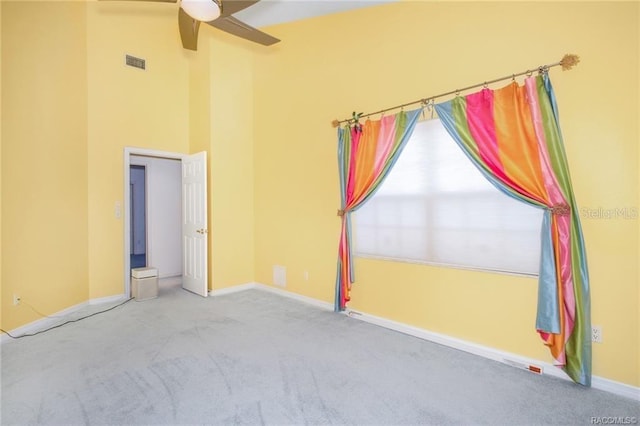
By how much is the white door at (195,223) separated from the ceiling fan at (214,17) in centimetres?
161

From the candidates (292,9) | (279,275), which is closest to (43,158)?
(279,275)

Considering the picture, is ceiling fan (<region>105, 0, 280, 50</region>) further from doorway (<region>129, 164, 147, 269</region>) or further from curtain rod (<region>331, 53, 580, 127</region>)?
doorway (<region>129, 164, 147, 269</region>)

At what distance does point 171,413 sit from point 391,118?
9.61 ft

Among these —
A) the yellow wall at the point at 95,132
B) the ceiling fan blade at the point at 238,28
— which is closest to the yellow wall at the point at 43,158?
the yellow wall at the point at 95,132

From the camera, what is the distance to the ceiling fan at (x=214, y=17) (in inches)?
84.9

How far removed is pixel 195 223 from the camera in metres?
4.40

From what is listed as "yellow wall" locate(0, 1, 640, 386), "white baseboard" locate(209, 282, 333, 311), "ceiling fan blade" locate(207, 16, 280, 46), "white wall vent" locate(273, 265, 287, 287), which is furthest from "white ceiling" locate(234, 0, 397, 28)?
"white baseboard" locate(209, 282, 333, 311)

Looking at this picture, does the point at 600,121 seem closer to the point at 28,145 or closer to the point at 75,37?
A: the point at 28,145

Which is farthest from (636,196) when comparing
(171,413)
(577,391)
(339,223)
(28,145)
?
(28,145)

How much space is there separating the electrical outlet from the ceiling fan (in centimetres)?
340

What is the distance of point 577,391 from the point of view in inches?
80.0

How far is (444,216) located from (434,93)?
1141mm

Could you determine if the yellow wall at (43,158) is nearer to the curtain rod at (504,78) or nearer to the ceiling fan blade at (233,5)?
the ceiling fan blade at (233,5)

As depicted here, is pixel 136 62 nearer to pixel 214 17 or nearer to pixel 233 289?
pixel 214 17
